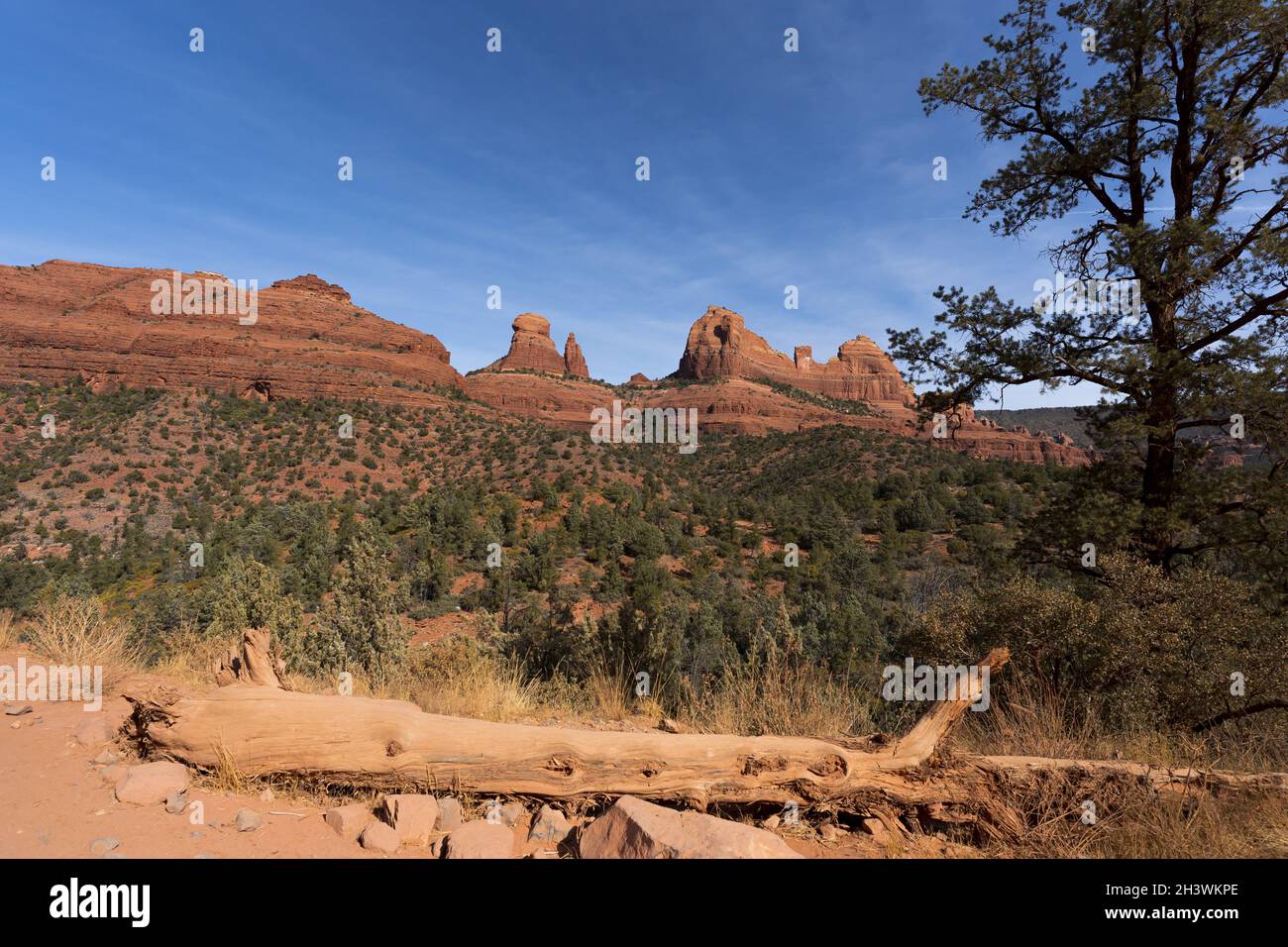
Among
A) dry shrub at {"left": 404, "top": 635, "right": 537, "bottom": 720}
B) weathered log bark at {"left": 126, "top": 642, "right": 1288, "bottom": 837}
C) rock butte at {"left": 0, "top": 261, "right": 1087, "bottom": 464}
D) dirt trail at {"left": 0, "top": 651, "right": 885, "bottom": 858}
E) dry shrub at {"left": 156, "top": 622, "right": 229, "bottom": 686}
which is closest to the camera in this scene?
dirt trail at {"left": 0, "top": 651, "right": 885, "bottom": 858}

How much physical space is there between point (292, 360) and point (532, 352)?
65895mm

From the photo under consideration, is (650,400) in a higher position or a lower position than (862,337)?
lower

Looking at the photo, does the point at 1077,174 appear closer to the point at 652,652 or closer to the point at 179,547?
the point at 652,652

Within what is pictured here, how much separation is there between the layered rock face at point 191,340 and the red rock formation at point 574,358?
60432 millimetres

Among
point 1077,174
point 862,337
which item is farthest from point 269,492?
point 862,337

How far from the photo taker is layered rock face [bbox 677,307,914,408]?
115 meters

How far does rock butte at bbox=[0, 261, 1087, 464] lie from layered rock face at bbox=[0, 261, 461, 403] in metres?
0.13

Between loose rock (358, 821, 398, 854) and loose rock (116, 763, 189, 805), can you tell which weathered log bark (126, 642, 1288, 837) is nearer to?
loose rock (116, 763, 189, 805)
